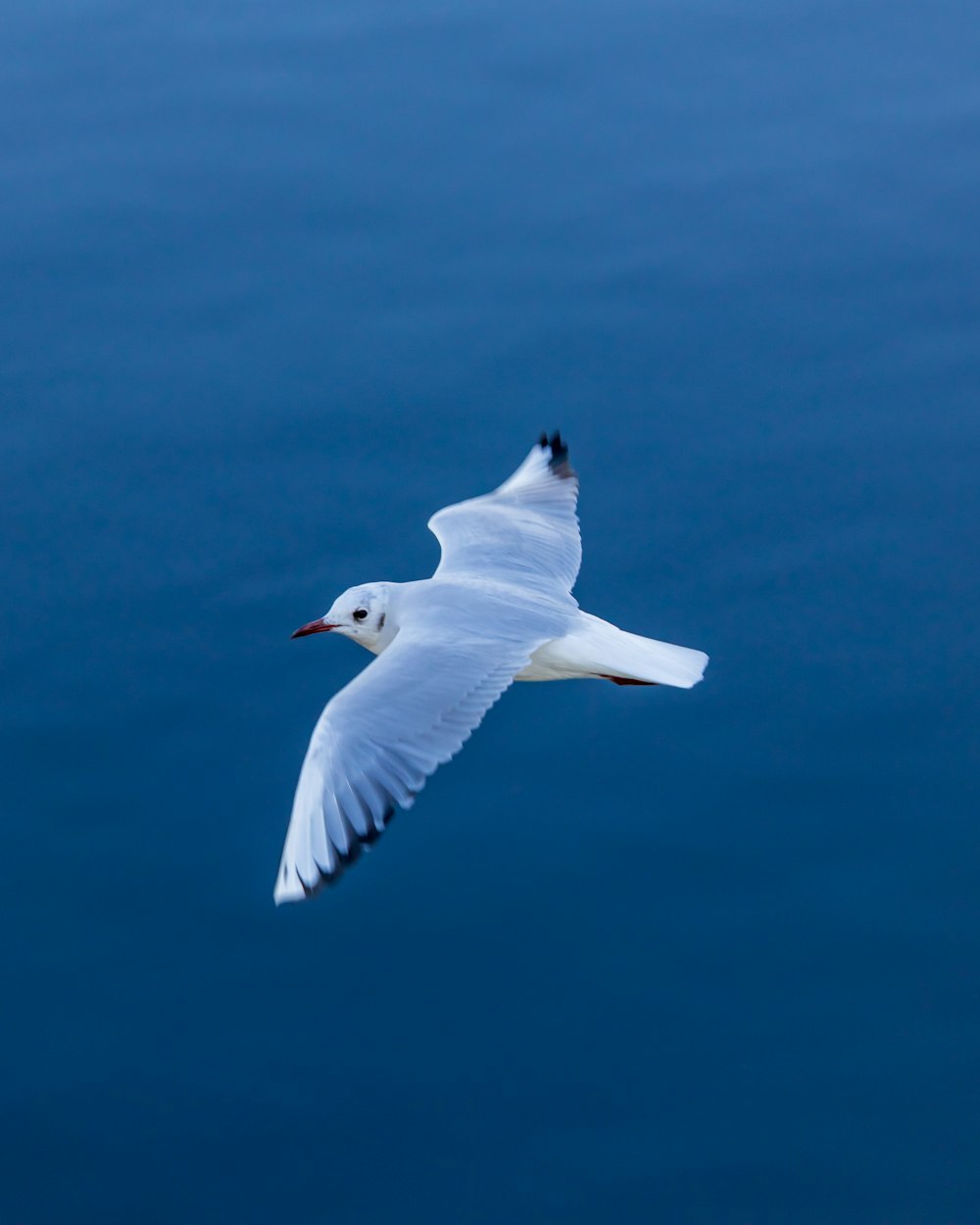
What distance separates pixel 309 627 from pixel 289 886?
1334mm

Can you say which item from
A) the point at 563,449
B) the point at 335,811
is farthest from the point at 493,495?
the point at 335,811

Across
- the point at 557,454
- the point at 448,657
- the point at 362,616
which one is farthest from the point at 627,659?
the point at 557,454

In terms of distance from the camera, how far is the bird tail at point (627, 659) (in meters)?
5.48

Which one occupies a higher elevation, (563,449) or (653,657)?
(563,449)

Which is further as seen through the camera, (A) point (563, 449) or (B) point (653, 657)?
(A) point (563, 449)

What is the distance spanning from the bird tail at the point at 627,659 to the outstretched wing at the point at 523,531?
1.40 feet

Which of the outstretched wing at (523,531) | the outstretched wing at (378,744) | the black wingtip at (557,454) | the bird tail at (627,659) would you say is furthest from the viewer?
the black wingtip at (557,454)

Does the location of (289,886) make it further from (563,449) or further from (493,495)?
(563,449)

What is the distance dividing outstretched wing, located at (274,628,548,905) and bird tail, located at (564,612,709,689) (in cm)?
29

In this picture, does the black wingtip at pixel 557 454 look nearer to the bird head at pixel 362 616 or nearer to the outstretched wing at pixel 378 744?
the bird head at pixel 362 616

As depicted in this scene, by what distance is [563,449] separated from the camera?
22.9 feet

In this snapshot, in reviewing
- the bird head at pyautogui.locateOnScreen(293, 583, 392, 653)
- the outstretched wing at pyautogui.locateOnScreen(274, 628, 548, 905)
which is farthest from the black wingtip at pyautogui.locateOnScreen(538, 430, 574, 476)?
the outstretched wing at pyautogui.locateOnScreen(274, 628, 548, 905)

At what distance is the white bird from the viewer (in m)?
4.84

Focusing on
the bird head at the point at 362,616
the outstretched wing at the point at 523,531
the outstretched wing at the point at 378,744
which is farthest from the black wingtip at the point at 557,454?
the outstretched wing at the point at 378,744
